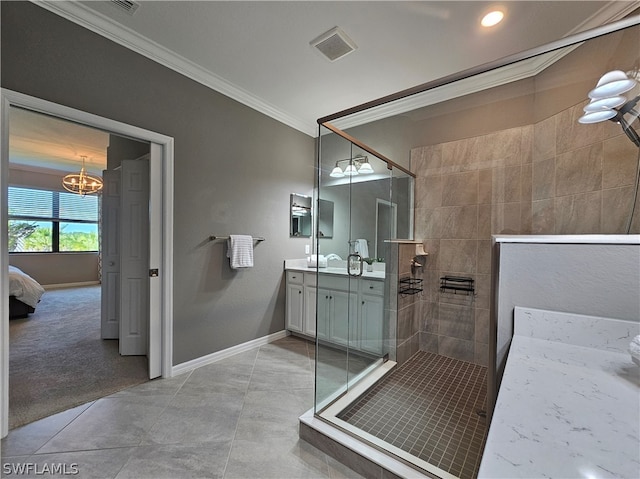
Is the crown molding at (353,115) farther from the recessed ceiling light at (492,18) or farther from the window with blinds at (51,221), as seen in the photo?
the window with blinds at (51,221)

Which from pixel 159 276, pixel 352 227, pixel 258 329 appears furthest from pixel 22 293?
pixel 352 227

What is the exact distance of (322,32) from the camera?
6.54ft

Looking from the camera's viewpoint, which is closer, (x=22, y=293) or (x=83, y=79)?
(x=83, y=79)

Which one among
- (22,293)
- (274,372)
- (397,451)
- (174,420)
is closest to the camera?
(397,451)

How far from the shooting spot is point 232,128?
2.80 metres

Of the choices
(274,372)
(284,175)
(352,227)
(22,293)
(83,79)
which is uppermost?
(83,79)

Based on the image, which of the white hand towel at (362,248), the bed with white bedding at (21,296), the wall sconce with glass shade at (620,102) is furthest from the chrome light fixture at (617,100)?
the bed with white bedding at (21,296)

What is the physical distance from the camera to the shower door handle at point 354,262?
2455 mm

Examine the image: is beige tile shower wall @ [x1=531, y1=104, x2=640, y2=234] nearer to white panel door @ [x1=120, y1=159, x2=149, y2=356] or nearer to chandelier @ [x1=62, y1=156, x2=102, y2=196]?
white panel door @ [x1=120, y1=159, x2=149, y2=356]

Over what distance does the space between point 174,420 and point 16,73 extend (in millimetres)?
A: 2389

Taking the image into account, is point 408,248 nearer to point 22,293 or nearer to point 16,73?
point 16,73
